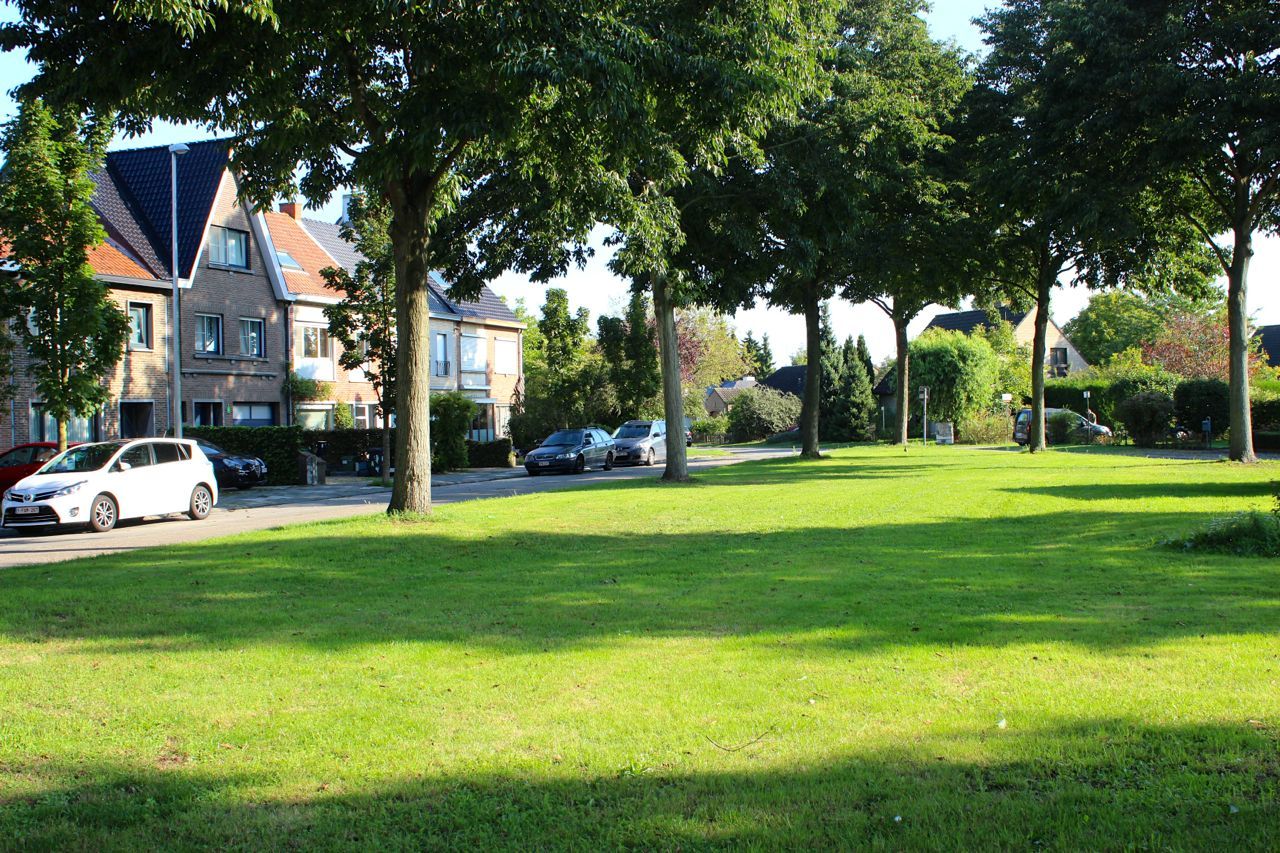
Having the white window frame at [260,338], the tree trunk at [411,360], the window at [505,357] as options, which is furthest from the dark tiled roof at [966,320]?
the tree trunk at [411,360]

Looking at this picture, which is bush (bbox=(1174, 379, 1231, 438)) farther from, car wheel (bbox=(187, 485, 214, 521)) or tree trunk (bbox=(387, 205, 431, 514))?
car wheel (bbox=(187, 485, 214, 521))

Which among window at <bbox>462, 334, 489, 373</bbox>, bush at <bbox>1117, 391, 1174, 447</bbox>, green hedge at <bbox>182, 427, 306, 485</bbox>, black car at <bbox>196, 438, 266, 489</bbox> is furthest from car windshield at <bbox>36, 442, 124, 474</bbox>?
bush at <bbox>1117, 391, 1174, 447</bbox>

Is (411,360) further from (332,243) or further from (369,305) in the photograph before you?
(332,243)

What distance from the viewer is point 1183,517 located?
15.4m

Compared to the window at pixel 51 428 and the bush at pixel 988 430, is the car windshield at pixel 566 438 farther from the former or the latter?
the bush at pixel 988 430

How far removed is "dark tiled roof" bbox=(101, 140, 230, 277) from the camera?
34281 millimetres

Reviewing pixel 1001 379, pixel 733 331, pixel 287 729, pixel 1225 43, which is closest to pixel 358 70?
pixel 287 729

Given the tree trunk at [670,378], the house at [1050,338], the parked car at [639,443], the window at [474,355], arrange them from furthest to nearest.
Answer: the house at [1050,338] < the window at [474,355] < the parked car at [639,443] < the tree trunk at [670,378]

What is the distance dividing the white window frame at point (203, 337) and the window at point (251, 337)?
36.2 inches

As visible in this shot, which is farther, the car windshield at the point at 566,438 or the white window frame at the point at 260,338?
the white window frame at the point at 260,338

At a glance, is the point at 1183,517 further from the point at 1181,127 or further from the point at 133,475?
the point at 133,475

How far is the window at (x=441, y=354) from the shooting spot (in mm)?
46719

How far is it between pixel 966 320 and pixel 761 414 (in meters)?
29.8

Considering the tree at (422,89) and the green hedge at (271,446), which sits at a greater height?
the tree at (422,89)
